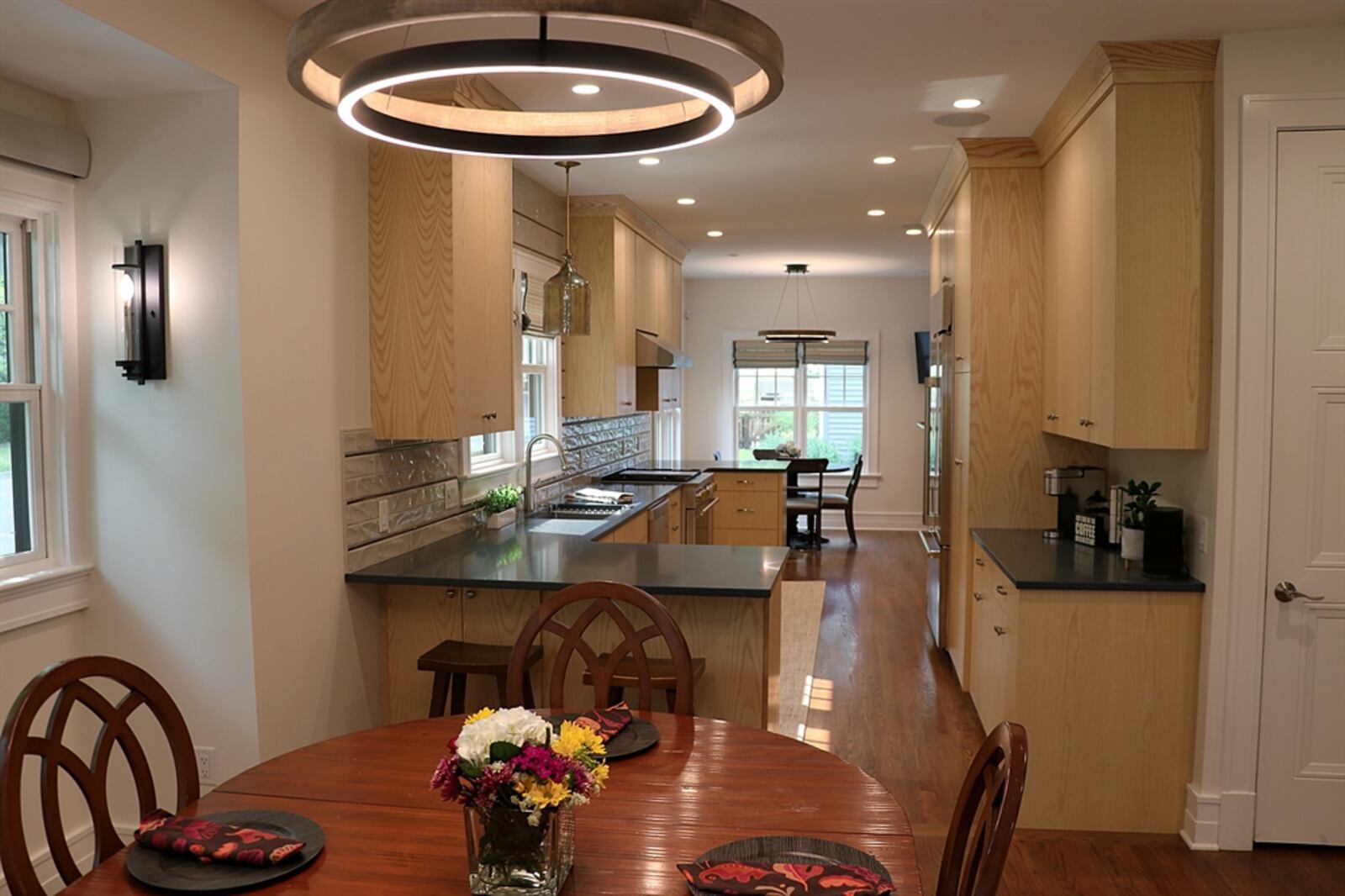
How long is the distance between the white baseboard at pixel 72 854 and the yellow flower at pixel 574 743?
204 centimetres

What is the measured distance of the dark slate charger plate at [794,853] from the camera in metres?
1.57

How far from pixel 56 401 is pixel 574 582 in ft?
5.09

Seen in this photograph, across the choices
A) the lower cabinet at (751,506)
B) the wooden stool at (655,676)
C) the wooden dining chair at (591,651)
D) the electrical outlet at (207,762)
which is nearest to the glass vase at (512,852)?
the wooden dining chair at (591,651)

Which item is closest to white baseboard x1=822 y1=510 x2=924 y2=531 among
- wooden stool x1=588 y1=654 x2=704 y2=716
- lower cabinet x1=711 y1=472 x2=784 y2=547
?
lower cabinet x1=711 y1=472 x2=784 y2=547

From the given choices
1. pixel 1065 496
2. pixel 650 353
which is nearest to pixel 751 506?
pixel 650 353

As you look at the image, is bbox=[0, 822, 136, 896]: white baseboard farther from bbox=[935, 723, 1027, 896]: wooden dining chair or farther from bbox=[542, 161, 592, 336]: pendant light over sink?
bbox=[542, 161, 592, 336]: pendant light over sink

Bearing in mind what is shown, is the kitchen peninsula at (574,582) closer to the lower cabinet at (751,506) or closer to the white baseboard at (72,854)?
the white baseboard at (72,854)

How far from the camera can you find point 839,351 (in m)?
10.7

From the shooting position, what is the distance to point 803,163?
497 cm

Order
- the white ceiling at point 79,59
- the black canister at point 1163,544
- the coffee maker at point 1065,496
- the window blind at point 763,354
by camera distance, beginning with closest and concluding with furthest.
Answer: the white ceiling at point 79,59 < the black canister at point 1163,544 < the coffee maker at point 1065,496 < the window blind at point 763,354

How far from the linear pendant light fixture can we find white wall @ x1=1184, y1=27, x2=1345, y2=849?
6381 mm

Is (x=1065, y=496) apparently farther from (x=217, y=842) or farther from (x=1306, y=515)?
(x=217, y=842)

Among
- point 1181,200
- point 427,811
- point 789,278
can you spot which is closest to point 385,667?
point 427,811

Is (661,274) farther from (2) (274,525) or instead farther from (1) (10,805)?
(1) (10,805)
